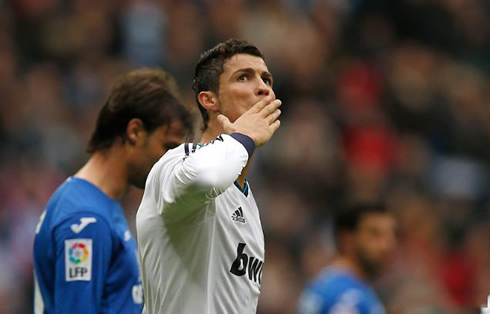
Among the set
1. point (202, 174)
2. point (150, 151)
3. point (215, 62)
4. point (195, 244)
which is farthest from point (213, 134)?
point (150, 151)

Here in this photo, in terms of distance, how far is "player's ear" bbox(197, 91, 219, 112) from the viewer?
14.1 ft

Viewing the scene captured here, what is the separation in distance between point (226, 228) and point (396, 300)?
6026 millimetres

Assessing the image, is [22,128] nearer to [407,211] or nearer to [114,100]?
[407,211]

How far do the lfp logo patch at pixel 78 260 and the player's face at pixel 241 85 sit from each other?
1.04 m

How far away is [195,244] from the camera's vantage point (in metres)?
4.00

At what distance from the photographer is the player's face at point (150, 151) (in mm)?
5109

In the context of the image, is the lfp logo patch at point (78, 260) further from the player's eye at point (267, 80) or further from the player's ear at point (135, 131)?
the player's eye at point (267, 80)

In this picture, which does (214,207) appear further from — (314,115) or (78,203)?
(314,115)

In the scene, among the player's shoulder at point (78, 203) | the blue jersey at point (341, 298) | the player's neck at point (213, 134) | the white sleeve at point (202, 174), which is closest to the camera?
the white sleeve at point (202, 174)

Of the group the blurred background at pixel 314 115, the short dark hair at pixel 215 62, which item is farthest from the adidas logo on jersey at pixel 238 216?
the blurred background at pixel 314 115

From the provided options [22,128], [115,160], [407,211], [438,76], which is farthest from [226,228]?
[438,76]

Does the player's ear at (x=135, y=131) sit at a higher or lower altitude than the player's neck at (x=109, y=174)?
higher

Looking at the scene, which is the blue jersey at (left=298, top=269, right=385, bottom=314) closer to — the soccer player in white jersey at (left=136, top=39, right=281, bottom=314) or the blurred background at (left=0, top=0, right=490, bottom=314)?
the blurred background at (left=0, top=0, right=490, bottom=314)

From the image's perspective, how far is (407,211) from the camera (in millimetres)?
12805
